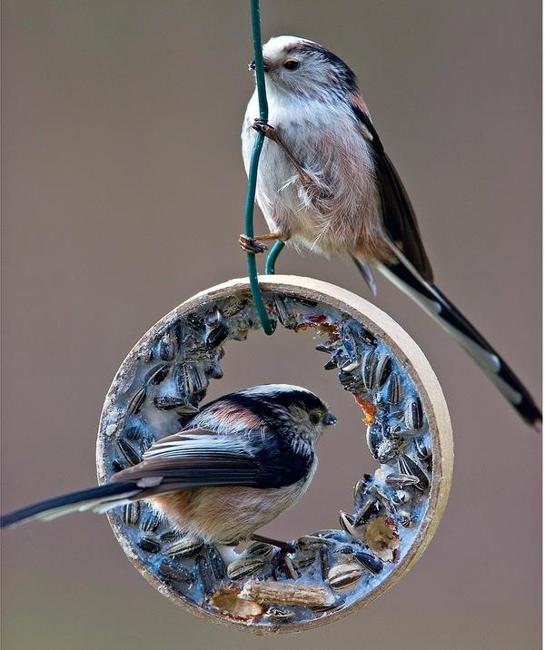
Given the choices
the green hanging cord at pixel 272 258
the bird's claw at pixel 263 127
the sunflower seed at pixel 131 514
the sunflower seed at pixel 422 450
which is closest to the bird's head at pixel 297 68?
the bird's claw at pixel 263 127

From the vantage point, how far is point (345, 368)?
1625mm

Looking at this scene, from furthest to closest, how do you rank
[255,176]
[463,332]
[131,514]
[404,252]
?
[404,252], [463,332], [131,514], [255,176]

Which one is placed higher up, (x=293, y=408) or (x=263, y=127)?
(x=263, y=127)

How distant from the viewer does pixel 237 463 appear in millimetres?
1626

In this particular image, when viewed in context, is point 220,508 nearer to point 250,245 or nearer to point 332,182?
point 250,245

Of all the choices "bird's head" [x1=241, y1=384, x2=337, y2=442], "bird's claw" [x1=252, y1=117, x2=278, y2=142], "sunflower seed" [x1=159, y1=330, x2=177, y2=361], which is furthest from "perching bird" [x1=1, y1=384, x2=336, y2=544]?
"bird's claw" [x1=252, y1=117, x2=278, y2=142]

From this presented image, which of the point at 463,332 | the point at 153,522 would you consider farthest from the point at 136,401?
the point at 463,332

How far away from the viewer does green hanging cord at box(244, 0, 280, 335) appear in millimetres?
1537

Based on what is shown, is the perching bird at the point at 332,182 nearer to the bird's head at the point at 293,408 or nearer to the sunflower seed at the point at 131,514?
the bird's head at the point at 293,408

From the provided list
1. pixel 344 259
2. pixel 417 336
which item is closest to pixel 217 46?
pixel 417 336

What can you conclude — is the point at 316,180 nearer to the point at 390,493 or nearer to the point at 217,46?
the point at 390,493

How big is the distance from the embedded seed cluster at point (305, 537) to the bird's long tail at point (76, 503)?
0.63 feet

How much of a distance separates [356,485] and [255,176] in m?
0.48

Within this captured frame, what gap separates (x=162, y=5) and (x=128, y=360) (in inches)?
92.9
